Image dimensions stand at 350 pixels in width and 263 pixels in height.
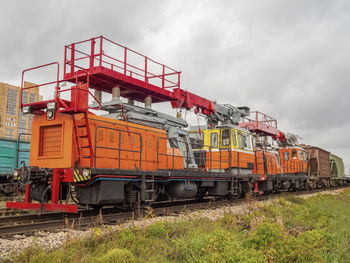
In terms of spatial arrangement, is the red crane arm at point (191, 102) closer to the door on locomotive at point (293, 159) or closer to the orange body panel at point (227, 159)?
the orange body panel at point (227, 159)

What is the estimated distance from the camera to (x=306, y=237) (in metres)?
5.54

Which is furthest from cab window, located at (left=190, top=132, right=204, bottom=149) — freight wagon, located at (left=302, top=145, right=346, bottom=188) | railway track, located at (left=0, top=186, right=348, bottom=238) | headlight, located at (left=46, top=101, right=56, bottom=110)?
freight wagon, located at (left=302, top=145, right=346, bottom=188)

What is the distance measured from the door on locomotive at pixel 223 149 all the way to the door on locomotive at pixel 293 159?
8.79 meters

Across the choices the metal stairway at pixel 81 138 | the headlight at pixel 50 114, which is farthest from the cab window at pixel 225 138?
the headlight at pixel 50 114

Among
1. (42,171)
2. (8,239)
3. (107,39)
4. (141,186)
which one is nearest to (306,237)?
(141,186)

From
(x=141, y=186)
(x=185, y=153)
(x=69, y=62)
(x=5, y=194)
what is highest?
(x=69, y=62)

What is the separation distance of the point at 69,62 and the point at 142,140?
3358 mm

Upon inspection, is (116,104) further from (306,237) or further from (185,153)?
(306,237)

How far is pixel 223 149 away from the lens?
44.4 ft

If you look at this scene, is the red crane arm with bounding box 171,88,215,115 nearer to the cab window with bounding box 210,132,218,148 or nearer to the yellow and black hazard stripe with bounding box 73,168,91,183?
the cab window with bounding box 210,132,218,148

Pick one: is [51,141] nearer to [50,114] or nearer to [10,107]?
[50,114]

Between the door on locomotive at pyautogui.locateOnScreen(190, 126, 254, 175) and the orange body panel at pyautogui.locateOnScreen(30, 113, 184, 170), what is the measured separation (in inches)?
169

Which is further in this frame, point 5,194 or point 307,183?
point 307,183

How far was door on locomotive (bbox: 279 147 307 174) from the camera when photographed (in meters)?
22.1
